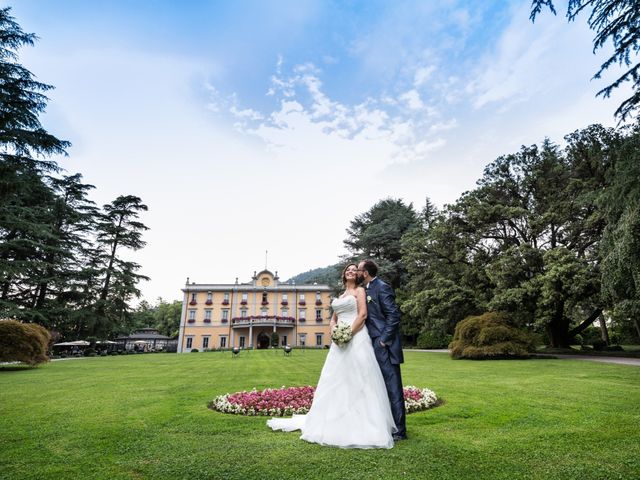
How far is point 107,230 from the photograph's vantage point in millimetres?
31172

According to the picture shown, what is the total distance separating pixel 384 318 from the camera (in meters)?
4.30

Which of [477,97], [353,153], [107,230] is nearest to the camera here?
[477,97]

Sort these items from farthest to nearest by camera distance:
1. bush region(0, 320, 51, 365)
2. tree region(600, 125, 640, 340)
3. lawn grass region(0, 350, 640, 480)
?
bush region(0, 320, 51, 365) → tree region(600, 125, 640, 340) → lawn grass region(0, 350, 640, 480)

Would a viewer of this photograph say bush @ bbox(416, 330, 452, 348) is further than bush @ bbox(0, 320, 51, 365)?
Yes

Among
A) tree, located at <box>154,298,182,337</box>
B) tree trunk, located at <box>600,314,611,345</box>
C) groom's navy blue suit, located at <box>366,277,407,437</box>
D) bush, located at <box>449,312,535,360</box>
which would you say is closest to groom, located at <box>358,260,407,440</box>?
groom's navy blue suit, located at <box>366,277,407,437</box>

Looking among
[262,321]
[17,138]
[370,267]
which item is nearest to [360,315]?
[370,267]

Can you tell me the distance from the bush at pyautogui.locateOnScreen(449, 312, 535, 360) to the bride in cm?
1450

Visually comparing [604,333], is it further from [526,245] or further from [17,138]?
[17,138]

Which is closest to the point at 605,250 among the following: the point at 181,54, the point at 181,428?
the point at 181,428

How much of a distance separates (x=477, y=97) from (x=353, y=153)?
17.6ft

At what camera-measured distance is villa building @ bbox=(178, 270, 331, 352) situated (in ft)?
150

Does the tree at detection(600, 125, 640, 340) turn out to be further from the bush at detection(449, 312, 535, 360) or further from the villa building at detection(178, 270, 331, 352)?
the villa building at detection(178, 270, 331, 352)

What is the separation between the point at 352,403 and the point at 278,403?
2364mm

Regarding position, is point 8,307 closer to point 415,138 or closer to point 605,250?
point 415,138
